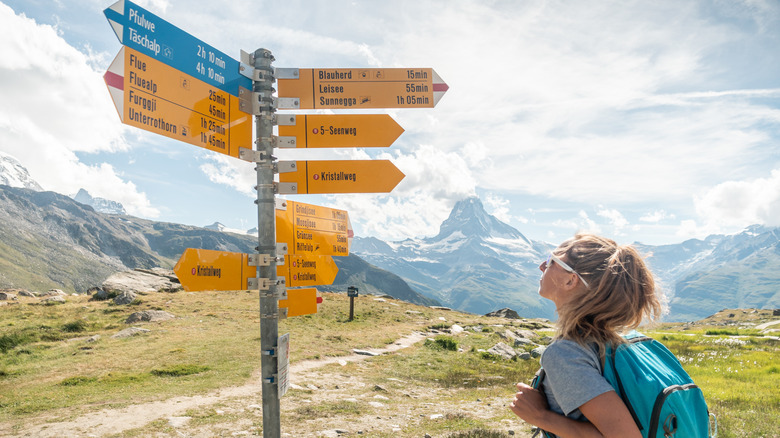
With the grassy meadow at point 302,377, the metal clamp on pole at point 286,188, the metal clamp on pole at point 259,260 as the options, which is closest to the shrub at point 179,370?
the grassy meadow at point 302,377

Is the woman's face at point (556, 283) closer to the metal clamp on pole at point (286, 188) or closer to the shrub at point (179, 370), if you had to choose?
the metal clamp on pole at point (286, 188)

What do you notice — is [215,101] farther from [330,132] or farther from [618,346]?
[618,346]

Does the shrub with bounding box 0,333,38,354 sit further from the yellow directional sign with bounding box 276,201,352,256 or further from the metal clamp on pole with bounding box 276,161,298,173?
the metal clamp on pole with bounding box 276,161,298,173

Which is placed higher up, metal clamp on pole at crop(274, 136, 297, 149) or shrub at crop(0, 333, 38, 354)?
metal clamp on pole at crop(274, 136, 297, 149)

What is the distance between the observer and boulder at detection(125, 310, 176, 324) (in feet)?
79.0

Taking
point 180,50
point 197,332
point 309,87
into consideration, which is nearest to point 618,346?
point 309,87

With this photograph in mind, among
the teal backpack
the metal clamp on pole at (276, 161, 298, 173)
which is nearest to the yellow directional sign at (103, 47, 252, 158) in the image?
the metal clamp on pole at (276, 161, 298, 173)

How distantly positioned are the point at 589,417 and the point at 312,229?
14.0 feet

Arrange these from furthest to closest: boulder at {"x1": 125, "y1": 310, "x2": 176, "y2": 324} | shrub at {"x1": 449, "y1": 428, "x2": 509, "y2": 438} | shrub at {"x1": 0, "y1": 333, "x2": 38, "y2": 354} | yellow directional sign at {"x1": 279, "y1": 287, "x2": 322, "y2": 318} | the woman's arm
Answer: boulder at {"x1": 125, "y1": 310, "x2": 176, "y2": 324}, shrub at {"x1": 0, "y1": 333, "x2": 38, "y2": 354}, shrub at {"x1": 449, "y1": 428, "x2": 509, "y2": 438}, yellow directional sign at {"x1": 279, "y1": 287, "x2": 322, "y2": 318}, the woman's arm

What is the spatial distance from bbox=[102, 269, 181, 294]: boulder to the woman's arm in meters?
38.8

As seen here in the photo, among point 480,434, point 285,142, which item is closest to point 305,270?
point 285,142

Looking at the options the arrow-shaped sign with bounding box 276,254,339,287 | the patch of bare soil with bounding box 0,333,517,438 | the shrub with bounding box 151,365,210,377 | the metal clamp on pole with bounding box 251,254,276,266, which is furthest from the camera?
the shrub with bounding box 151,365,210,377

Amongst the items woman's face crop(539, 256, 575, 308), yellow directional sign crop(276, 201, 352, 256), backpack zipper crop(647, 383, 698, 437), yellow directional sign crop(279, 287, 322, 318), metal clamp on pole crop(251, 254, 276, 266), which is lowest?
backpack zipper crop(647, 383, 698, 437)

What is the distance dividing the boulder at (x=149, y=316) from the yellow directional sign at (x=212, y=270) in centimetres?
2355
